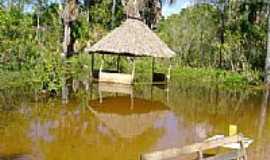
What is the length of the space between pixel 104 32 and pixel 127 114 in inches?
839

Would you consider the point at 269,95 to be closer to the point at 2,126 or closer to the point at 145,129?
the point at 145,129

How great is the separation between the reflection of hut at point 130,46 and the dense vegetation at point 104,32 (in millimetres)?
2232

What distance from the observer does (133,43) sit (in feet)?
74.3

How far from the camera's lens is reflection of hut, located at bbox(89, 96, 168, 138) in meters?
12.6

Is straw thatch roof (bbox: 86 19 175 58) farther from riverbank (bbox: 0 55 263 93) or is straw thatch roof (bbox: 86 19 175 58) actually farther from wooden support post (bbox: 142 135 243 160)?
wooden support post (bbox: 142 135 243 160)

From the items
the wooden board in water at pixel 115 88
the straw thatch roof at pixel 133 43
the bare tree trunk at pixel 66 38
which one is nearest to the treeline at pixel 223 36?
the straw thatch roof at pixel 133 43

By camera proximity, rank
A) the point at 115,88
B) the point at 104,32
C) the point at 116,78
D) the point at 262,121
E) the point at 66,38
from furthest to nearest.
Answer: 1. the point at 104,32
2. the point at 66,38
3. the point at 116,78
4. the point at 115,88
5. the point at 262,121

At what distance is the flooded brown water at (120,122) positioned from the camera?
10.3 meters

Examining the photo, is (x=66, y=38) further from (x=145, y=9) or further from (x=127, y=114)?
(x=127, y=114)

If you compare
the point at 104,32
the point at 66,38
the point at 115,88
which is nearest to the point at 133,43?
the point at 115,88

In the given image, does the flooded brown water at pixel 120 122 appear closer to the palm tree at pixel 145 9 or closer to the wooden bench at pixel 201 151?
the wooden bench at pixel 201 151

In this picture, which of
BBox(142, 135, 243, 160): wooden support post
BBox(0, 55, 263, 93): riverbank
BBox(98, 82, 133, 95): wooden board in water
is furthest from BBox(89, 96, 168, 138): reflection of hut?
BBox(142, 135, 243, 160): wooden support post

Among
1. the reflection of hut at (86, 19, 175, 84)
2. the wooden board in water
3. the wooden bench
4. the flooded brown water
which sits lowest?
the flooded brown water

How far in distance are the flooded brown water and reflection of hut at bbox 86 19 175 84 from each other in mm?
2260
